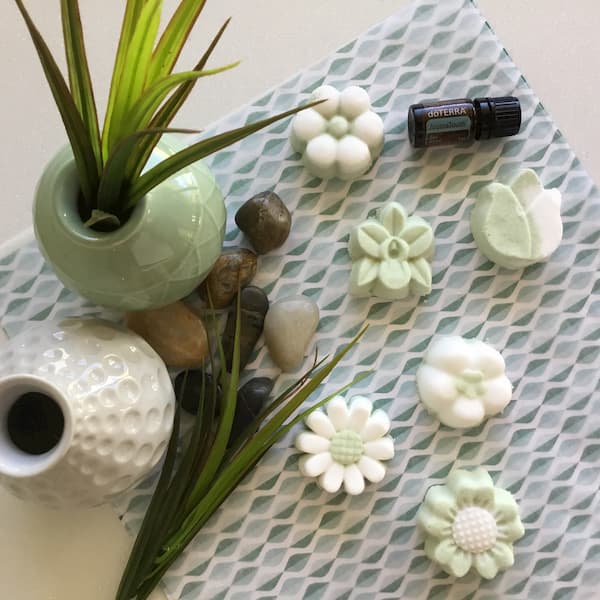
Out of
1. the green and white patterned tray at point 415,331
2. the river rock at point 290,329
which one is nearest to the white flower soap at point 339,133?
the green and white patterned tray at point 415,331

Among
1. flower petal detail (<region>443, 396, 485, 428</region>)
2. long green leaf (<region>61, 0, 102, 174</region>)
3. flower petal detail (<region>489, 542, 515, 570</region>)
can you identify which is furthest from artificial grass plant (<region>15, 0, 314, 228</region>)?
flower petal detail (<region>489, 542, 515, 570</region>)

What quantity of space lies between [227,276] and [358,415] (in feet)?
0.56

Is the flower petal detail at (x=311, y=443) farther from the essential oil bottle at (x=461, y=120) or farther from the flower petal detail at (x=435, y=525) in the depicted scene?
the essential oil bottle at (x=461, y=120)

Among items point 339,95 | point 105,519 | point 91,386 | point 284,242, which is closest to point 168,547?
point 105,519

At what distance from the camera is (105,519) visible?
2.26ft

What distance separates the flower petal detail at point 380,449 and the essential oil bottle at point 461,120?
271 mm

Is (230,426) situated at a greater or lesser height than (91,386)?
lesser

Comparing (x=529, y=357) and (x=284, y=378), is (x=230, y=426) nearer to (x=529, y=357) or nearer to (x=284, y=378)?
(x=284, y=378)

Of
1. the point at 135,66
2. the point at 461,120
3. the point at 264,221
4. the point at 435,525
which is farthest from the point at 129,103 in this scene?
the point at 435,525

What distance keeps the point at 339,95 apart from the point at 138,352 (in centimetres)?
30

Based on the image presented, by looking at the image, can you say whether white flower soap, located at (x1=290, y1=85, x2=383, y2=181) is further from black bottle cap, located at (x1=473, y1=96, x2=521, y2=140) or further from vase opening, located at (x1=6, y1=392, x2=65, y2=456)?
vase opening, located at (x1=6, y1=392, x2=65, y2=456)

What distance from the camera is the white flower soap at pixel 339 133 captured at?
0.68 metres

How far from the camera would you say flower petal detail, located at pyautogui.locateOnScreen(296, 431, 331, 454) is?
26.5 inches

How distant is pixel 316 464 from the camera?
674 mm
